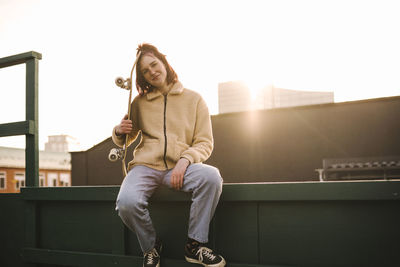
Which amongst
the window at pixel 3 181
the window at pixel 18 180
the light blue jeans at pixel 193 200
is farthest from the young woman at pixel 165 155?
the window at pixel 18 180

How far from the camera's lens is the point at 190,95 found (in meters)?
2.64

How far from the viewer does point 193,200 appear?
2.25 metres

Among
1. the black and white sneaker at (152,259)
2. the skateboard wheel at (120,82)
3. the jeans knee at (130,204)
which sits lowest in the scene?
the black and white sneaker at (152,259)

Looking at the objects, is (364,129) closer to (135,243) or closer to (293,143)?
(293,143)

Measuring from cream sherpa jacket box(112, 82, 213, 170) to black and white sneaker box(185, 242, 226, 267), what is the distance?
21.2 inches

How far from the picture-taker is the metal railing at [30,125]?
302 centimetres

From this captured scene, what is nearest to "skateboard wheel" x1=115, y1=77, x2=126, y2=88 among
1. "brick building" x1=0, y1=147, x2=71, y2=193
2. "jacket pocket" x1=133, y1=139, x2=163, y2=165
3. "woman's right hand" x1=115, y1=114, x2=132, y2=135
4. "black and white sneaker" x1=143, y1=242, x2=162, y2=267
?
"woman's right hand" x1=115, y1=114, x2=132, y2=135

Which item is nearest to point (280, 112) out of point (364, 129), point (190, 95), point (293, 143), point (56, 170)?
point (293, 143)

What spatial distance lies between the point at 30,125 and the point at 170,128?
128cm

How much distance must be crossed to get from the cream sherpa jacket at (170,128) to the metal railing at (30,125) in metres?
0.88

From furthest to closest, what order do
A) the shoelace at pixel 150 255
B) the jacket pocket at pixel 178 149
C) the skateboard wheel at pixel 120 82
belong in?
the skateboard wheel at pixel 120 82 < the jacket pocket at pixel 178 149 < the shoelace at pixel 150 255

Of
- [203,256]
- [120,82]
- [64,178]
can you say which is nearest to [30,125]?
[120,82]

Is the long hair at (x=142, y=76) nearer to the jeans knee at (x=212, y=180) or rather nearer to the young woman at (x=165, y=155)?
the young woman at (x=165, y=155)

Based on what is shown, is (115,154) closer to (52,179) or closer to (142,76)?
(142,76)
